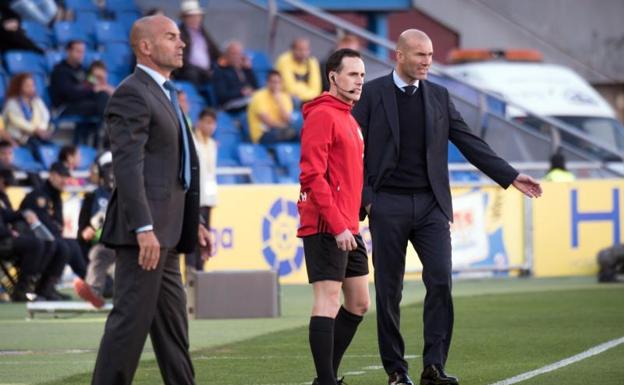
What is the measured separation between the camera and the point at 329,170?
983 centimetres

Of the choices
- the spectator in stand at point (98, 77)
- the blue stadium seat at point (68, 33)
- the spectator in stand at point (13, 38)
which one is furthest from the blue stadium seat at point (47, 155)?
the blue stadium seat at point (68, 33)

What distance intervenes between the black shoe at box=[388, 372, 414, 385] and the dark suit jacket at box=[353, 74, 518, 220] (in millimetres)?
1042

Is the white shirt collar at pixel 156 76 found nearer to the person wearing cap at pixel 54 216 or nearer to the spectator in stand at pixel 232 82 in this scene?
the person wearing cap at pixel 54 216

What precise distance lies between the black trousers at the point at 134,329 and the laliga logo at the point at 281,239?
43.7 ft

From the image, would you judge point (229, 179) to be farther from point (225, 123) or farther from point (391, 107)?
point (391, 107)

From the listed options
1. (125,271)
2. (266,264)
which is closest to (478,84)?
(266,264)

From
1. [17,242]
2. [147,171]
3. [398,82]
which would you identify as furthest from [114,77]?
[147,171]

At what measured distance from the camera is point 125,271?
331 inches

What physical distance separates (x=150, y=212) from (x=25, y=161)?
44.5 ft

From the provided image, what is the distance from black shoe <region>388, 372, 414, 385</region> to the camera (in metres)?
10.5

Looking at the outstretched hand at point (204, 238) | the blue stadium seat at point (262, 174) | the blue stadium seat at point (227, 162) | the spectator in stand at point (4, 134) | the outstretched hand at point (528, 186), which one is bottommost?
the outstretched hand at point (204, 238)

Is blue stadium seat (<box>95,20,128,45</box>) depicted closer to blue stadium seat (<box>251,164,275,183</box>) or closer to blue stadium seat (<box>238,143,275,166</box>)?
blue stadium seat (<box>238,143,275,166</box>)

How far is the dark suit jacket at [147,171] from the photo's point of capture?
8.23 meters

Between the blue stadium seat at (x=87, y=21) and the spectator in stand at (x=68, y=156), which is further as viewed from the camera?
the blue stadium seat at (x=87, y=21)
